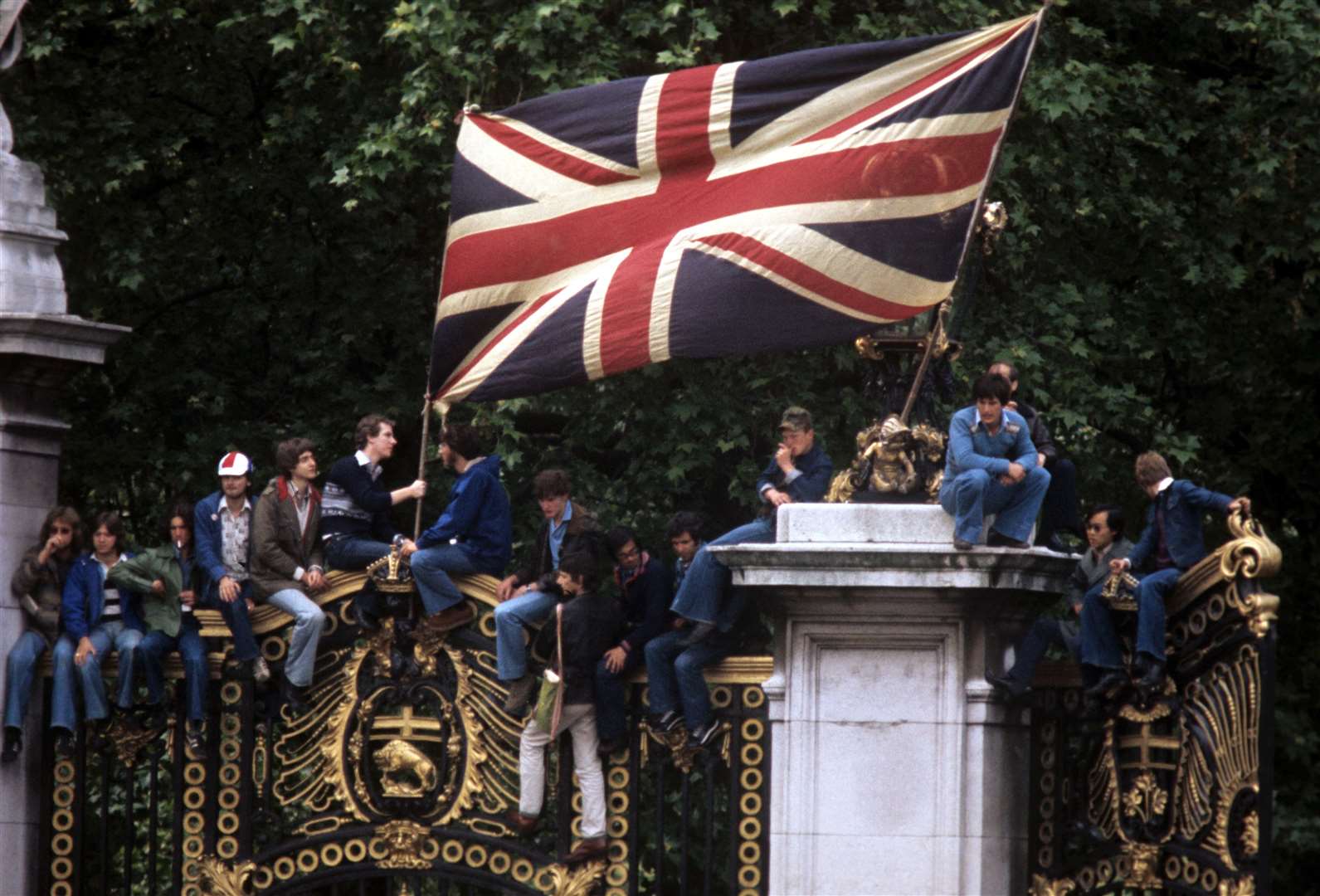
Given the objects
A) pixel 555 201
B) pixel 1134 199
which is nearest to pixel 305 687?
pixel 555 201

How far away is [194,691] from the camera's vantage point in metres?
14.5

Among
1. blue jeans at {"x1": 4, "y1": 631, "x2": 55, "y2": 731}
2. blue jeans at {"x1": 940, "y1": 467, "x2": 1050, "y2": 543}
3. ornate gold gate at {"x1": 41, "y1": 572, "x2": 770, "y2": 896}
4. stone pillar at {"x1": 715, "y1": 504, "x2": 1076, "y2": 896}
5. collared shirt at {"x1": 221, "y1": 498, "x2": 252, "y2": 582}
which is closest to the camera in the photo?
blue jeans at {"x1": 940, "y1": 467, "x2": 1050, "y2": 543}

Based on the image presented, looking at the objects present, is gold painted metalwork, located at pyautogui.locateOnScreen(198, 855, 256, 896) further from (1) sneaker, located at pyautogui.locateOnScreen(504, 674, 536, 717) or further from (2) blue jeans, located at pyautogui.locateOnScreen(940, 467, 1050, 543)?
(2) blue jeans, located at pyautogui.locateOnScreen(940, 467, 1050, 543)

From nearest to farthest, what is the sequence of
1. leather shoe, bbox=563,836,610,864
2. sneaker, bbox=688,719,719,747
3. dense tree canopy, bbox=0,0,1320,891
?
sneaker, bbox=688,719,719,747, leather shoe, bbox=563,836,610,864, dense tree canopy, bbox=0,0,1320,891

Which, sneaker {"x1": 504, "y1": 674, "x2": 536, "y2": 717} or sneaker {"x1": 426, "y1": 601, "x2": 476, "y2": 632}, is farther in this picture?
sneaker {"x1": 426, "y1": 601, "x2": 476, "y2": 632}

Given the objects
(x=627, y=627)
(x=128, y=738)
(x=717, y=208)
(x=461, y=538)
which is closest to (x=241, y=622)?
(x=128, y=738)

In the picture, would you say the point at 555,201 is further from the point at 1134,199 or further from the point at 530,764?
the point at 1134,199

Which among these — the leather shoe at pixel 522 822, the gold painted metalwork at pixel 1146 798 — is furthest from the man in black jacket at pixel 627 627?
the gold painted metalwork at pixel 1146 798

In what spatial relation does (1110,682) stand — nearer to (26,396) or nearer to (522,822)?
(522,822)

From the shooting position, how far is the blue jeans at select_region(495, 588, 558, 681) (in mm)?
13844

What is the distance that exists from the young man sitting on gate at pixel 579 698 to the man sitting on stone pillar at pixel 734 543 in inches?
17.6

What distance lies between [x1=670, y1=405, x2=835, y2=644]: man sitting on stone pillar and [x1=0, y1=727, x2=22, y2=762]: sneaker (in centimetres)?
383

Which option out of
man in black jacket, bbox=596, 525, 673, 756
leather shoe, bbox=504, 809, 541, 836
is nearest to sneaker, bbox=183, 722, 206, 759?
leather shoe, bbox=504, 809, 541, 836

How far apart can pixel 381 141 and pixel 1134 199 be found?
5.26 m
